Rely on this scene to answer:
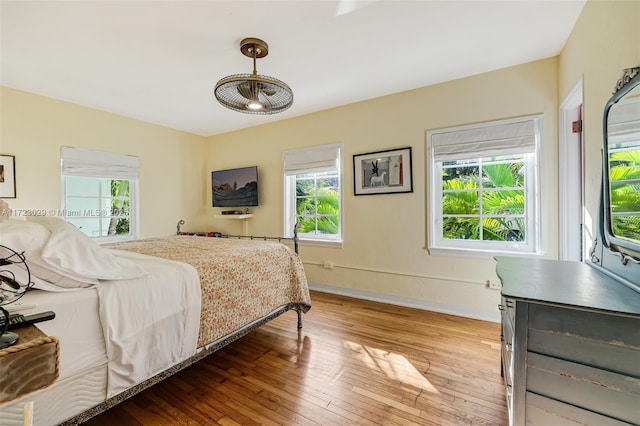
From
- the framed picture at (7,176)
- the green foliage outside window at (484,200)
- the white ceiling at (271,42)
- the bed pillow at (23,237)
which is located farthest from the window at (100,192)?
the green foliage outside window at (484,200)

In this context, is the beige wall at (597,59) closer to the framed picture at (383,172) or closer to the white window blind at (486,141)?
the white window blind at (486,141)

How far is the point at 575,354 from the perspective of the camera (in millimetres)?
977

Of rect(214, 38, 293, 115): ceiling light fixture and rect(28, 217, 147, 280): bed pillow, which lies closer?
rect(28, 217, 147, 280): bed pillow

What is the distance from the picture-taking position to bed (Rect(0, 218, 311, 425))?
1127mm

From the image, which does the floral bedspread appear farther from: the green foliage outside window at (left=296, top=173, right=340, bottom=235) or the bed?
the green foliage outside window at (left=296, top=173, right=340, bottom=235)

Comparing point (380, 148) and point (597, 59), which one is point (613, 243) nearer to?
point (597, 59)

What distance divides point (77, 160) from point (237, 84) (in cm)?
277

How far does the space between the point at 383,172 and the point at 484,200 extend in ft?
3.67

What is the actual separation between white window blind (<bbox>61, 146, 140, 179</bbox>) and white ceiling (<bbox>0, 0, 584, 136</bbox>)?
26.2 inches

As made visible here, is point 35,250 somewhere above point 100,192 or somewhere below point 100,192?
below

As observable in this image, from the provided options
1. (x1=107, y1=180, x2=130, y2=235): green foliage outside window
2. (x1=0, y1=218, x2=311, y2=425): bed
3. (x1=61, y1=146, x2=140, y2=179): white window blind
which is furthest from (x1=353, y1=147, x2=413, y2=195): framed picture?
(x1=107, y1=180, x2=130, y2=235): green foliage outside window

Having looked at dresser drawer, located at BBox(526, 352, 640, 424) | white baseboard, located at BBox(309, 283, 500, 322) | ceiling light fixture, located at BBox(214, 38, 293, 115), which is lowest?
white baseboard, located at BBox(309, 283, 500, 322)

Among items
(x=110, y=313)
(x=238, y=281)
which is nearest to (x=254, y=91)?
(x=238, y=281)

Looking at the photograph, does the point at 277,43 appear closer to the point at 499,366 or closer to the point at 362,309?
the point at 362,309
